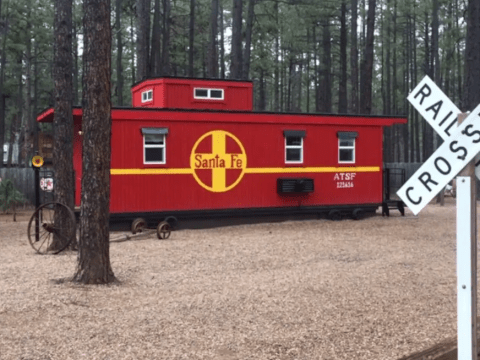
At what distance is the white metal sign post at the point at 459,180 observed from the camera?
3758 mm

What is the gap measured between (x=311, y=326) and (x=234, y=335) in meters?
0.88

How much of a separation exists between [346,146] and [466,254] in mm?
16236

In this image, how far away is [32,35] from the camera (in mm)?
39062

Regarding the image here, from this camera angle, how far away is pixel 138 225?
16750 mm

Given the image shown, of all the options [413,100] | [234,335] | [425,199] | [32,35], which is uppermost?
[32,35]

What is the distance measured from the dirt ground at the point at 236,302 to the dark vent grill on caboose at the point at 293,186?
453cm

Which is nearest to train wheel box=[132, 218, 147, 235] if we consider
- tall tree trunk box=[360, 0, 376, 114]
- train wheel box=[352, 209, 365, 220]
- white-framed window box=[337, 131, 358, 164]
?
white-framed window box=[337, 131, 358, 164]

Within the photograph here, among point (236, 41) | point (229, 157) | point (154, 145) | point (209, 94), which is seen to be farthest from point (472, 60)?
point (154, 145)

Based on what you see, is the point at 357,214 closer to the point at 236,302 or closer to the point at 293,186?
the point at 293,186

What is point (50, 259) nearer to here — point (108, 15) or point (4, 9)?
point (108, 15)

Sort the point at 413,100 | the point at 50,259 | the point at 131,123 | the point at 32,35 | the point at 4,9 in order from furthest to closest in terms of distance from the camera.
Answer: the point at 32,35
the point at 4,9
the point at 131,123
the point at 50,259
the point at 413,100

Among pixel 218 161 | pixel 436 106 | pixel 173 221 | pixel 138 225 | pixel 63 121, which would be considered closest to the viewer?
pixel 436 106

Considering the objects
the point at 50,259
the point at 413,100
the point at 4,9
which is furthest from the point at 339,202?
the point at 4,9

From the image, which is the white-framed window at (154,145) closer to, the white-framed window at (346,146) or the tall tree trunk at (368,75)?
the white-framed window at (346,146)
